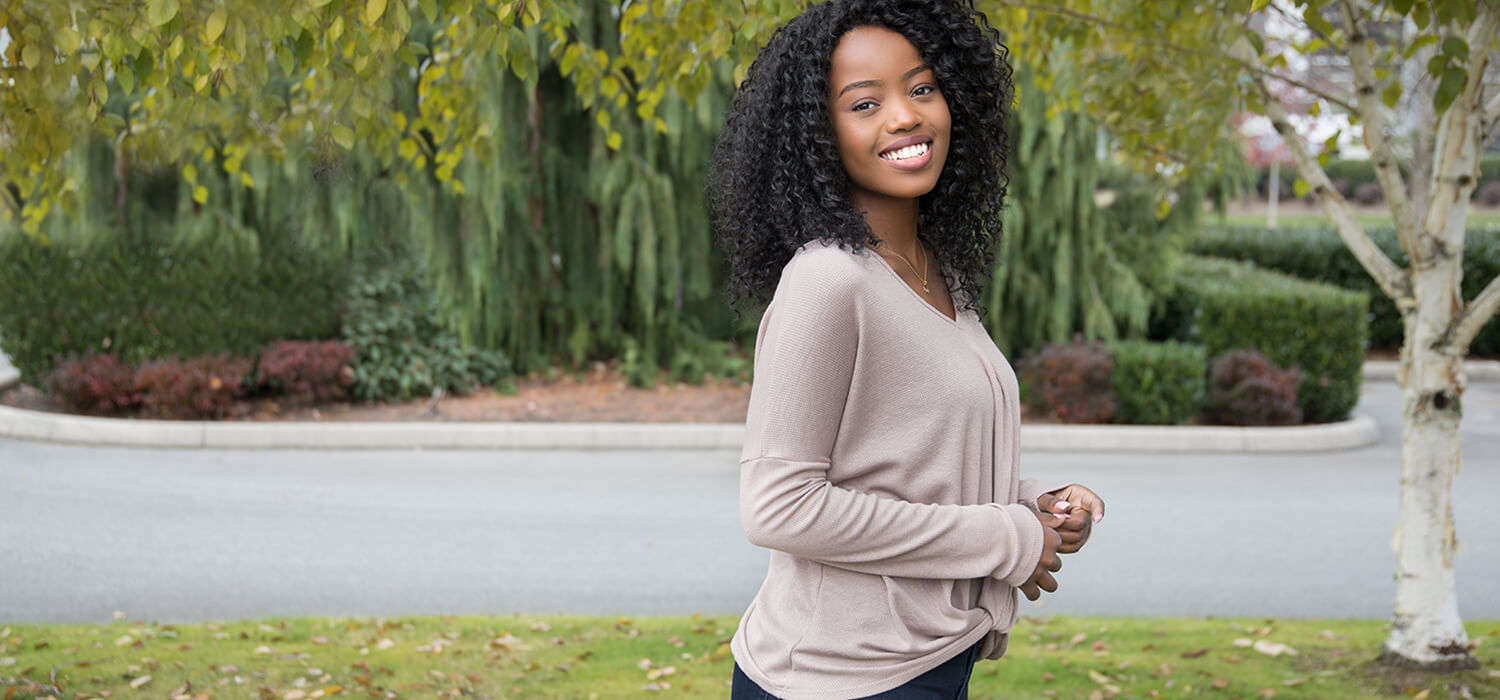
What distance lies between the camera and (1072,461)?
10.7 meters

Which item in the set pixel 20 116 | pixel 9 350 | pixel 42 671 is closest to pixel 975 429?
pixel 20 116

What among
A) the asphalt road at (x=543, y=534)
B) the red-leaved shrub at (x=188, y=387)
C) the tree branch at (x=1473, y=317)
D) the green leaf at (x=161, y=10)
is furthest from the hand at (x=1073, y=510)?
the red-leaved shrub at (x=188, y=387)

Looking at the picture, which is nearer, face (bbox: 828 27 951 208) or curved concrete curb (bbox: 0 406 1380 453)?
face (bbox: 828 27 951 208)

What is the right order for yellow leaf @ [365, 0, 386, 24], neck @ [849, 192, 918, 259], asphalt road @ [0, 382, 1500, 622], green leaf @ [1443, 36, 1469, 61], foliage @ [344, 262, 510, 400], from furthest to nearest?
1. foliage @ [344, 262, 510, 400]
2. asphalt road @ [0, 382, 1500, 622]
3. green leaf @ [1443, 36, 1469, 61]
4. yellow leaf @ [365, 0, 386, 24]
5. neck @ [849, 192, 918, 259]

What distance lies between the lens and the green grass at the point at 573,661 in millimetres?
4938

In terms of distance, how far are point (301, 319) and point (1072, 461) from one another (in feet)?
24.9

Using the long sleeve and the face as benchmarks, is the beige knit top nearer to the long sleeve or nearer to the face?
the long sleeve

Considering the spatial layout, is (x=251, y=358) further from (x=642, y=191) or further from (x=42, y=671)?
(x=42, y=671)

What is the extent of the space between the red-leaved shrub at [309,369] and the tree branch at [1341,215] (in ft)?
30.3

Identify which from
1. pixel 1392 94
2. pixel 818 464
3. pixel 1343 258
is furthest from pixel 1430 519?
pixel 1343 258

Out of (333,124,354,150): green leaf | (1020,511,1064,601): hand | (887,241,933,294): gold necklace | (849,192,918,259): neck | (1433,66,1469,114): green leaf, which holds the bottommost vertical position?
(1020,511,1064,601): hand

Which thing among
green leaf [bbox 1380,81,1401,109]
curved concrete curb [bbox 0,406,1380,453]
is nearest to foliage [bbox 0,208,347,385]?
curved concrete curb [bbox 0,406,1380,453]

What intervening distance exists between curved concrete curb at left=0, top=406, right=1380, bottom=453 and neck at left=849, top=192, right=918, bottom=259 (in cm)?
928

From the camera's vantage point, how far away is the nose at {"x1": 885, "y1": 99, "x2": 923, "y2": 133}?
6.60ft
